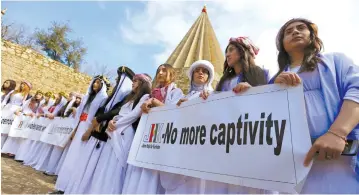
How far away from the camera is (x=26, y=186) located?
2.97 meters

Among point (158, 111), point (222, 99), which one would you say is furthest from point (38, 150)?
point (222, 99)

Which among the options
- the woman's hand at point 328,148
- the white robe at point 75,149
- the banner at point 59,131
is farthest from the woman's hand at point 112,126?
the woman's hand at point 328,148

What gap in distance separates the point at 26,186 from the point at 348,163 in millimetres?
3369

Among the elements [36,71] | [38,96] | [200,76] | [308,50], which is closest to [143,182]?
[200,76]

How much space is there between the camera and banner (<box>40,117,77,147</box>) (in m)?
4.04

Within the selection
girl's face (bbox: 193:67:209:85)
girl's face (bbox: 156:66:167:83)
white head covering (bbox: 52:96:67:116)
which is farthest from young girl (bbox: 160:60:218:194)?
white head covering (bbox: 52:96:67:116)

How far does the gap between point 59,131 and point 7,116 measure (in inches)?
85.4

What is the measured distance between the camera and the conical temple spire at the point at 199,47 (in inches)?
725

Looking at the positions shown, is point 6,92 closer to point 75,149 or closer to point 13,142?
point 13,142

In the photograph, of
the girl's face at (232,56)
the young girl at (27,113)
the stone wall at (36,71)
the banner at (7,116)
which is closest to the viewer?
the girl's face at (232,56)

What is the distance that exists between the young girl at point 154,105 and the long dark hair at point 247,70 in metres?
0.55

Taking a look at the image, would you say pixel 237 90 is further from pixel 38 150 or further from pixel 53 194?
pixel 38 150

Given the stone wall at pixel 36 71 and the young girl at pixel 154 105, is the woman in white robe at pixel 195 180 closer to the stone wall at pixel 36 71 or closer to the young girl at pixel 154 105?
the young girl at pixel 154 105

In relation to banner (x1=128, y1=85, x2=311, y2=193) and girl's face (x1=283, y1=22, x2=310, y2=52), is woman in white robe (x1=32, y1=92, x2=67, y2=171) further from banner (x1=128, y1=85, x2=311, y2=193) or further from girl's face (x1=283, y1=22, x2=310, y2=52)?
girl's face (x1=283, y1=22, x2=310, y2=52)
